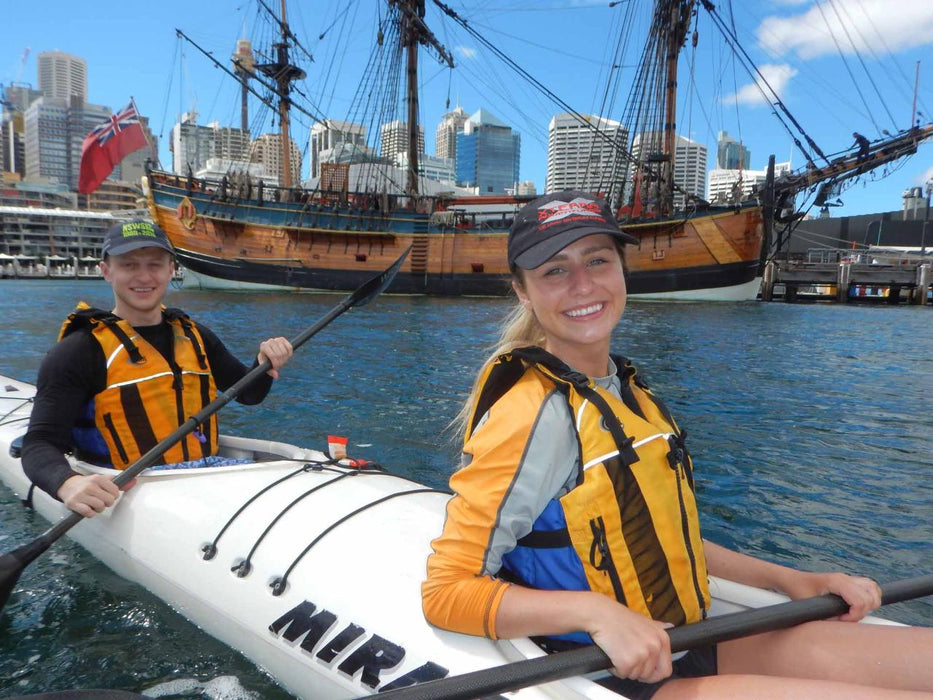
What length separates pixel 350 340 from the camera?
15.5 m

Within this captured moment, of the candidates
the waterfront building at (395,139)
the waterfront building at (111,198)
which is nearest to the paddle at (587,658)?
the waterfront building at (395,139)

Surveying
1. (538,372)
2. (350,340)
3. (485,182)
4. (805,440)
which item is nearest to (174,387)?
(538,372)

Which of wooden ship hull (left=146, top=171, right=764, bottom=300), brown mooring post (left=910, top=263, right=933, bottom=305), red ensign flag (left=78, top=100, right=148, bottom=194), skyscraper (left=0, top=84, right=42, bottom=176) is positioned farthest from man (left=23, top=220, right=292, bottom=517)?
skyscraper (left=0, top=84, right=42, bottom=176)

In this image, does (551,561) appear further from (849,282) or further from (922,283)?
(922,283)

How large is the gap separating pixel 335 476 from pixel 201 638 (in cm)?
106

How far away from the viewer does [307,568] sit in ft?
9.18

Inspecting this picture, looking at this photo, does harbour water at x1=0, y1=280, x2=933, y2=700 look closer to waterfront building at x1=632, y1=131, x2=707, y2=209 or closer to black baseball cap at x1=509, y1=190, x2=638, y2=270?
black baseball cap at x1=509, y1=190, x2=638, y2=270

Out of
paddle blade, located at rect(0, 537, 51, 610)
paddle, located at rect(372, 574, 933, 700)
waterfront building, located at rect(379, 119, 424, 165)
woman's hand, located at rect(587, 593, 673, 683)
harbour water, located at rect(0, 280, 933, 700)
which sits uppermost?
waterfront building, located at rect(379, 119, 424, 165)

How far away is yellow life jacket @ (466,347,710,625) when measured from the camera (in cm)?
179

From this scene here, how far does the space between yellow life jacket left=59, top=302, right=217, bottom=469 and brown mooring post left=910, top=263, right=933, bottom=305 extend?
129ft

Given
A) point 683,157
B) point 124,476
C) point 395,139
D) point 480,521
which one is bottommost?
point 124,476

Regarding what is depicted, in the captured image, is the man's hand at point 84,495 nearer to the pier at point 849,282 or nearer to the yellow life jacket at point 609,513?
the yellow life jacket at point 609,513

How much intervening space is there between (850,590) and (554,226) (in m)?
1.53

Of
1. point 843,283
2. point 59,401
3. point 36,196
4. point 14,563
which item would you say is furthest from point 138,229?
point 36,196
